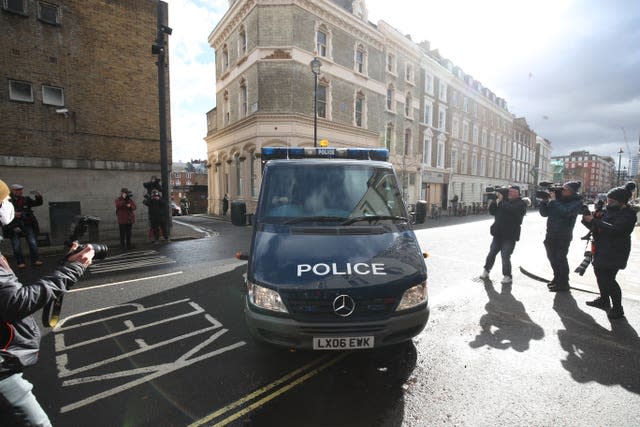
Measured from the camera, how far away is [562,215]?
5.65 metres

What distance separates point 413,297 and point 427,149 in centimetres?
3092

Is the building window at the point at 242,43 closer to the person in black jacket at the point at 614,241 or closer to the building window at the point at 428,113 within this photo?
the building window at the point at 428,113

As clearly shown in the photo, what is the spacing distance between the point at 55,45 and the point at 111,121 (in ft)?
9.81

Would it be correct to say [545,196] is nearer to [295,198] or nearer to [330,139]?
[295,198]

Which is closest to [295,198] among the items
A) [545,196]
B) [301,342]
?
[301,342]

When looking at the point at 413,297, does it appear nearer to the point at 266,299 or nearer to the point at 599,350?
the point at 266,299

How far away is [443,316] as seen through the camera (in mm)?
4578

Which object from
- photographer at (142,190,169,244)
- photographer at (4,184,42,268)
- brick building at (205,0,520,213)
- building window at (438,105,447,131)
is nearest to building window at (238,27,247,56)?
brick building at (205,0,520,213)

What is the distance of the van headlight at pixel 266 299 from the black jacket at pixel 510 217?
5242mm

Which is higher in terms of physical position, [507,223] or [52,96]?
[52,96]

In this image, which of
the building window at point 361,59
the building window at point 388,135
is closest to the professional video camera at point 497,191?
the building window at point 361,59

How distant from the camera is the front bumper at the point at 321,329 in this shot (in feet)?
8.91

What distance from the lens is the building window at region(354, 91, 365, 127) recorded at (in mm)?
23141

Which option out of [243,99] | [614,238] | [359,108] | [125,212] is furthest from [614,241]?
[359,108]
